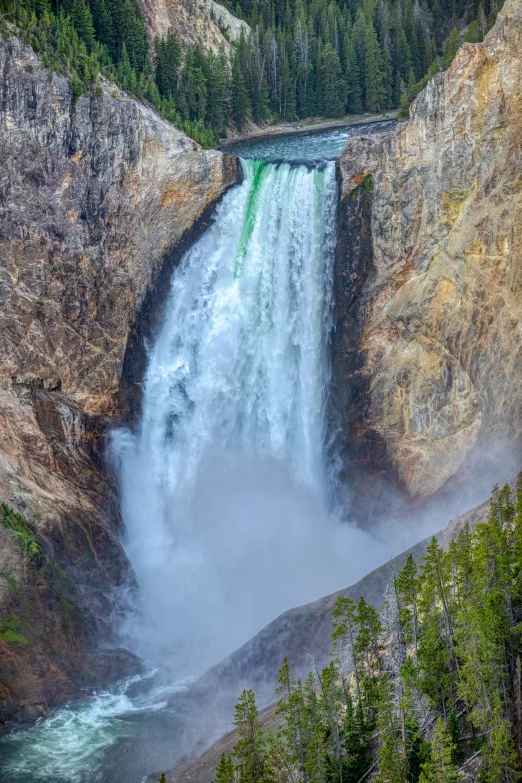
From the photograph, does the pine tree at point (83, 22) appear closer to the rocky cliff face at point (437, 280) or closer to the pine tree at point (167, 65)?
the pine tree at point (167, 65)

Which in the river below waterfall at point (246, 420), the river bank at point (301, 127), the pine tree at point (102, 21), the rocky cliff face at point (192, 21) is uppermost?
the rocky cliff face at point (192, 21)

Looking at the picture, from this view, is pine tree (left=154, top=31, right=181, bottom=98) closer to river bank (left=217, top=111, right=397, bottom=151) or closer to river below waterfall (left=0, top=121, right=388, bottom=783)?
river bank (left=217, top=111, right=397, bottom=151)

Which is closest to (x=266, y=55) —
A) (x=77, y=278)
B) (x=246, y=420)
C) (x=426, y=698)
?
(x=77, y=278)

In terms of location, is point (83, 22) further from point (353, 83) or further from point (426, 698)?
point (426, 698)

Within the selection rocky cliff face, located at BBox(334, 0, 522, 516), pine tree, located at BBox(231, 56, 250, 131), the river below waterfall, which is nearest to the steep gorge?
rocky cliff face, located at BBox(334, 0, 522, 516)

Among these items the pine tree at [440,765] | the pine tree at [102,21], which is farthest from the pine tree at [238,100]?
the pine tree at [440,765]

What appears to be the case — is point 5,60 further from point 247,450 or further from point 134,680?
point 134,680
